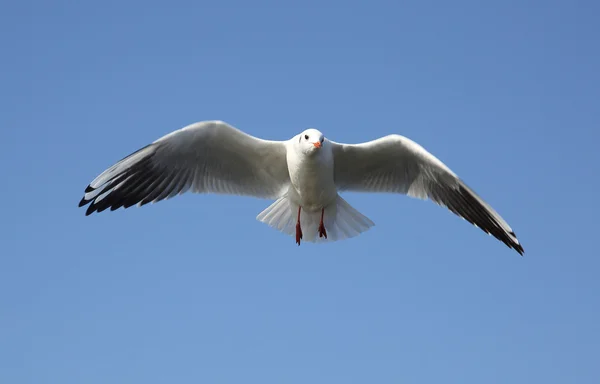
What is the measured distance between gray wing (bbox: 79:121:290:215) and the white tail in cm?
18

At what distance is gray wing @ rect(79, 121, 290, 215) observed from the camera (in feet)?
28.6

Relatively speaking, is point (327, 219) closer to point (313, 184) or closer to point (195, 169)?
point (313, 184)

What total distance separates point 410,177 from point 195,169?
7.31ft

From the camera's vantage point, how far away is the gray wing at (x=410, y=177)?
29.4 feet

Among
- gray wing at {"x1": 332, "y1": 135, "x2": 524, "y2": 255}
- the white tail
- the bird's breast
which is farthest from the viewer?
the white tail

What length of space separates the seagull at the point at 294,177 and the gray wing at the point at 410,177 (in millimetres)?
10

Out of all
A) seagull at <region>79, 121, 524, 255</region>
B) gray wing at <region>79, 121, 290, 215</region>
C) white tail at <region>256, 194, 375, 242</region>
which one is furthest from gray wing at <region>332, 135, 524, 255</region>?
gray wing at <region>79, 121, 290, 215</region>

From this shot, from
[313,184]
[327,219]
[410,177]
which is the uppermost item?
[410,177]

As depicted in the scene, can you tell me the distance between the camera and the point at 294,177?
Answer: 28.8 feet

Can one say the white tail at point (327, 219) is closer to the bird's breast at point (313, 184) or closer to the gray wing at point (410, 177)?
the bird's breast at point (313, 184)

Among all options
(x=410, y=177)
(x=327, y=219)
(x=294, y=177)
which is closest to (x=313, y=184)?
(x=294, y=177)

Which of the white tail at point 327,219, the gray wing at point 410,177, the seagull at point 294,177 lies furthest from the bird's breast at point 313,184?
the gray wing at point 410,177

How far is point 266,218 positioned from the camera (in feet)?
30.4

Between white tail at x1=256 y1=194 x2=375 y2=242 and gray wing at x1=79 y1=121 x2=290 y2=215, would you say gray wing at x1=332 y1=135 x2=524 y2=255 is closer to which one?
white tail at x1=256 y1=194 x2=375 y2=242
